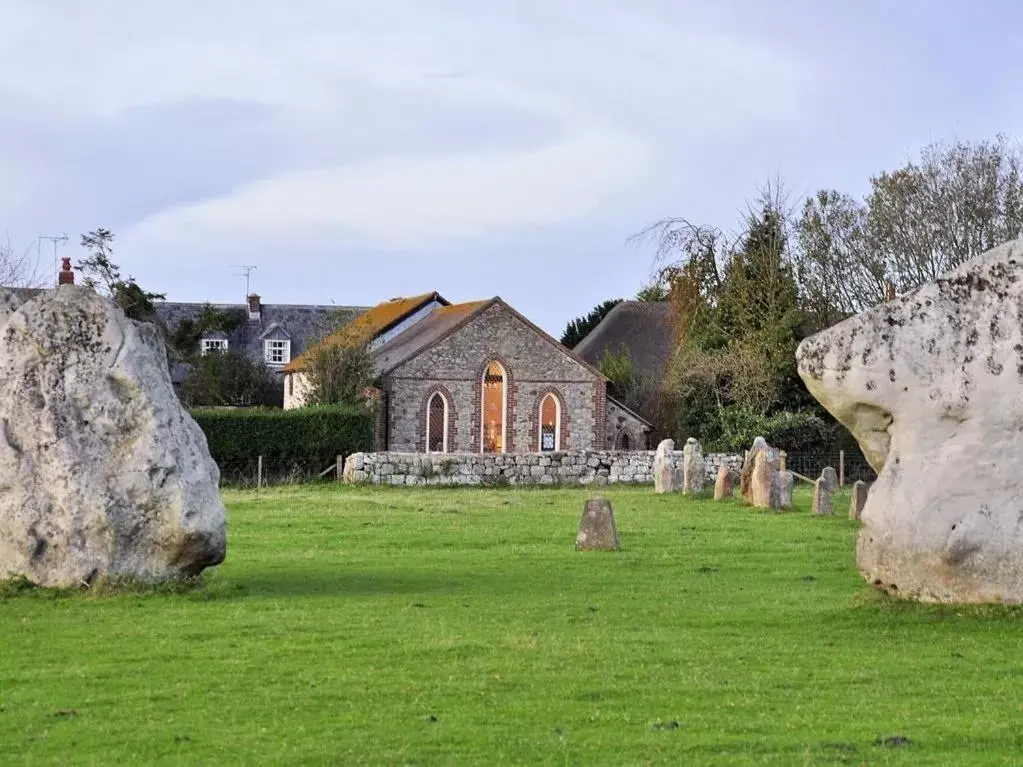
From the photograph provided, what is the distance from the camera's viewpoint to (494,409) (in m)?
68.9

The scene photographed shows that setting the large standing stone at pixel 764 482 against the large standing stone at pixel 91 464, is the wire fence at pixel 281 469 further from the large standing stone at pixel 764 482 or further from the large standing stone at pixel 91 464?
the large standing stone at pixel 91 464

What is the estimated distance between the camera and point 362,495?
4675cm

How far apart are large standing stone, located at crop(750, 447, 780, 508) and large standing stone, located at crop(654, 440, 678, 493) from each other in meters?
6.98

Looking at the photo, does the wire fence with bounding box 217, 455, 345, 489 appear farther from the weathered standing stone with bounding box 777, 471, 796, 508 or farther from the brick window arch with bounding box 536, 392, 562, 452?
the weathered standing stone with bounding box 777, 471, 796, 508

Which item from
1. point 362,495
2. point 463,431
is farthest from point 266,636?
point 463,431

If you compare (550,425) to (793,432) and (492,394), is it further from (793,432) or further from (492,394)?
(793,432)

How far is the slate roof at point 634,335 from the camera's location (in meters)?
85.0

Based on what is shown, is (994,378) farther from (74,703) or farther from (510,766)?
(74,703)

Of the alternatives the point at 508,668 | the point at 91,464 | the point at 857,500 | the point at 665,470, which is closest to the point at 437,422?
the point at 665,470

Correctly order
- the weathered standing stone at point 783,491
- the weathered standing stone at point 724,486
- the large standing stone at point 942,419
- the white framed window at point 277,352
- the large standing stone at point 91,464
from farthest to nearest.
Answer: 1. the white framed window at point 277,352
2. the weathered standing stone at point 724,486
3. the weathered standing stone at point 783,491
4. the large standing stone at point 91,464
5. the large standing stone at point 942,419

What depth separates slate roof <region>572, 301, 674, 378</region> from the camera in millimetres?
85000

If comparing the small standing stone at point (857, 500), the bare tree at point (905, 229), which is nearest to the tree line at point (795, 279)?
the bare tree at point (905, 229)

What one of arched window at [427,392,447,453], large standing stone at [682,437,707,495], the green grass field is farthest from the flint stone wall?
the green grass field

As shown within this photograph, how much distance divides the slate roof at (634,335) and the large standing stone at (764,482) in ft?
139
